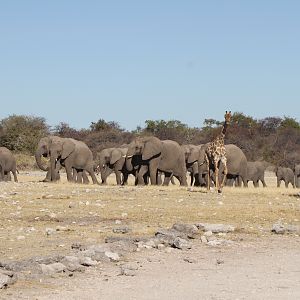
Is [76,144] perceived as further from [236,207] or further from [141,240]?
[141,240]

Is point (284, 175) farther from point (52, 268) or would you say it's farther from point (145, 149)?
point (52, 268)

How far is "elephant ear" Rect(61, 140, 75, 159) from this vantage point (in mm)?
35969

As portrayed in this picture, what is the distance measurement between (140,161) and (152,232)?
1978cm

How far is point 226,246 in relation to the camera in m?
12.8

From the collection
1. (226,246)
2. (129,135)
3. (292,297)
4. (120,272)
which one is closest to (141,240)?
(226,246)

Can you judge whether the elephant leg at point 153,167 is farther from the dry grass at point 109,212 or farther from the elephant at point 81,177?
the dry grass at point 109,212

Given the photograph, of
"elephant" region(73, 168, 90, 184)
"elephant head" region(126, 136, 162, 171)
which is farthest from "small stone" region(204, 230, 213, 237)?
"elephant" region(73, 168, 90, 184)

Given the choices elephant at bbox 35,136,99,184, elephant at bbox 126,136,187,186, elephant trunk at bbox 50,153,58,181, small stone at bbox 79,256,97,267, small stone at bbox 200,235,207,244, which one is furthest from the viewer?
elephant at bbox 35,136,99,184

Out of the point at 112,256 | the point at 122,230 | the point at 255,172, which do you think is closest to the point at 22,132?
the point at 255,172

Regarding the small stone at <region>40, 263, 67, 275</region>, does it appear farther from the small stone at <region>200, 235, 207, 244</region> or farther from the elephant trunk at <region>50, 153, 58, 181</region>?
the elephant trunk at <region>50, 153, 58, 181</region>

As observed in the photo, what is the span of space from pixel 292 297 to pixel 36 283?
2942 mm

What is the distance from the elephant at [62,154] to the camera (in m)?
35.4

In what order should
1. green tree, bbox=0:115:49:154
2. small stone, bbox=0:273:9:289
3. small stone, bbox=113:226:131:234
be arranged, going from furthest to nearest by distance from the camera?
green tree, bbox=0:115:49:154
small stone, bbox=113:226:131:234
small stone, bbox=0:273:9:289

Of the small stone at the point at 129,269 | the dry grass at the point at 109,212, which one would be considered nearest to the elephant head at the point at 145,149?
the dry grass at the point at 109,212
